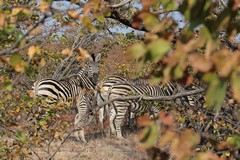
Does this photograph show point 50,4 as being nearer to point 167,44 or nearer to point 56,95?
point 167,44

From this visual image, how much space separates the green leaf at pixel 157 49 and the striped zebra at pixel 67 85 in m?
8.80

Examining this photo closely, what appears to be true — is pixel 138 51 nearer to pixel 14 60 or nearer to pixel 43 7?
pixel 14 60

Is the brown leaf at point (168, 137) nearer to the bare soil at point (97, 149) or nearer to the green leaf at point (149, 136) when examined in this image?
the green leaf at point (149, 136)

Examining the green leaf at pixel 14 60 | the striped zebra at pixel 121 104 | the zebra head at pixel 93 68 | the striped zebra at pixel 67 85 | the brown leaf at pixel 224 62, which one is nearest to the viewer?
the brown leaf at pixel 224 62

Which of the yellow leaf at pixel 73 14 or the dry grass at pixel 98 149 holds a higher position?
the dry grass at pixel 98 149

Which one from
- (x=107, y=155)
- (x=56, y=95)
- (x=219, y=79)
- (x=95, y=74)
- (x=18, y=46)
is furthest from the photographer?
(x=95, y=74)

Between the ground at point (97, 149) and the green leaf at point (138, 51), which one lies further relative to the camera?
the ground at point (97, 149)

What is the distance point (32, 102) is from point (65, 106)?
91 centimetres

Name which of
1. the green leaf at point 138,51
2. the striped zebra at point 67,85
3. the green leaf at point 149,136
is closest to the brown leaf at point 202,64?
the green leaf at point 138,51

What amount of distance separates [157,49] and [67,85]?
10.5 metres

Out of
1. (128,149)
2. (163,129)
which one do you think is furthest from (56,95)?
(163,129)

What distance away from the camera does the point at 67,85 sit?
1146 cm

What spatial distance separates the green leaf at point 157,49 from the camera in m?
1.07

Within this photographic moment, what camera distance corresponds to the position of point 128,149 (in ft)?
33.2
